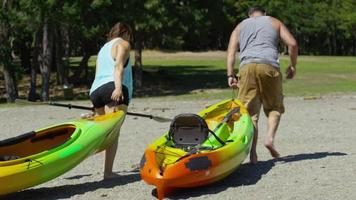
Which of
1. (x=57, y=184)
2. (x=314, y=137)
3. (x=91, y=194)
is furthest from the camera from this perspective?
(x=314, y=137)

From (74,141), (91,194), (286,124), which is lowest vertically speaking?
(286,124)

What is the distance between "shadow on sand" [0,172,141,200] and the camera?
7160mm

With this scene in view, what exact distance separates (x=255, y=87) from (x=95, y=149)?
2.19m

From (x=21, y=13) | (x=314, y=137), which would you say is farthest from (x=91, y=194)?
(x=21, y=13)

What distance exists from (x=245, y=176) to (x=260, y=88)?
1.17 m

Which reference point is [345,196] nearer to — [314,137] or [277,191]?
[277,191]

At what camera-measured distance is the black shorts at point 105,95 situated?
758 cm

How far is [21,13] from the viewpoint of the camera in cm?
2473

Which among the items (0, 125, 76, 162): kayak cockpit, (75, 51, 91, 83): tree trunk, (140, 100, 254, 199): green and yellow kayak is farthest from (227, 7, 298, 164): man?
(75, 51, 91, 83): tree trunk

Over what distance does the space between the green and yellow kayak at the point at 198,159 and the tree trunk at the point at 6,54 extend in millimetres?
17535

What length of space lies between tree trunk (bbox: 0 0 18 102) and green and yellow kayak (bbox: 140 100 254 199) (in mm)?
17535

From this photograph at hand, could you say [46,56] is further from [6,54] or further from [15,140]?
[15,140]

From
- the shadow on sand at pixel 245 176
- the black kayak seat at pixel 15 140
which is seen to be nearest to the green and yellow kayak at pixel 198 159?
the shadow on sand at pixel 245 176

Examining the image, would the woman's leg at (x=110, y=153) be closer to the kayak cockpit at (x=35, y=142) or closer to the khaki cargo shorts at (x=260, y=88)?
the kayak cockpit at (x=35, y=142)
